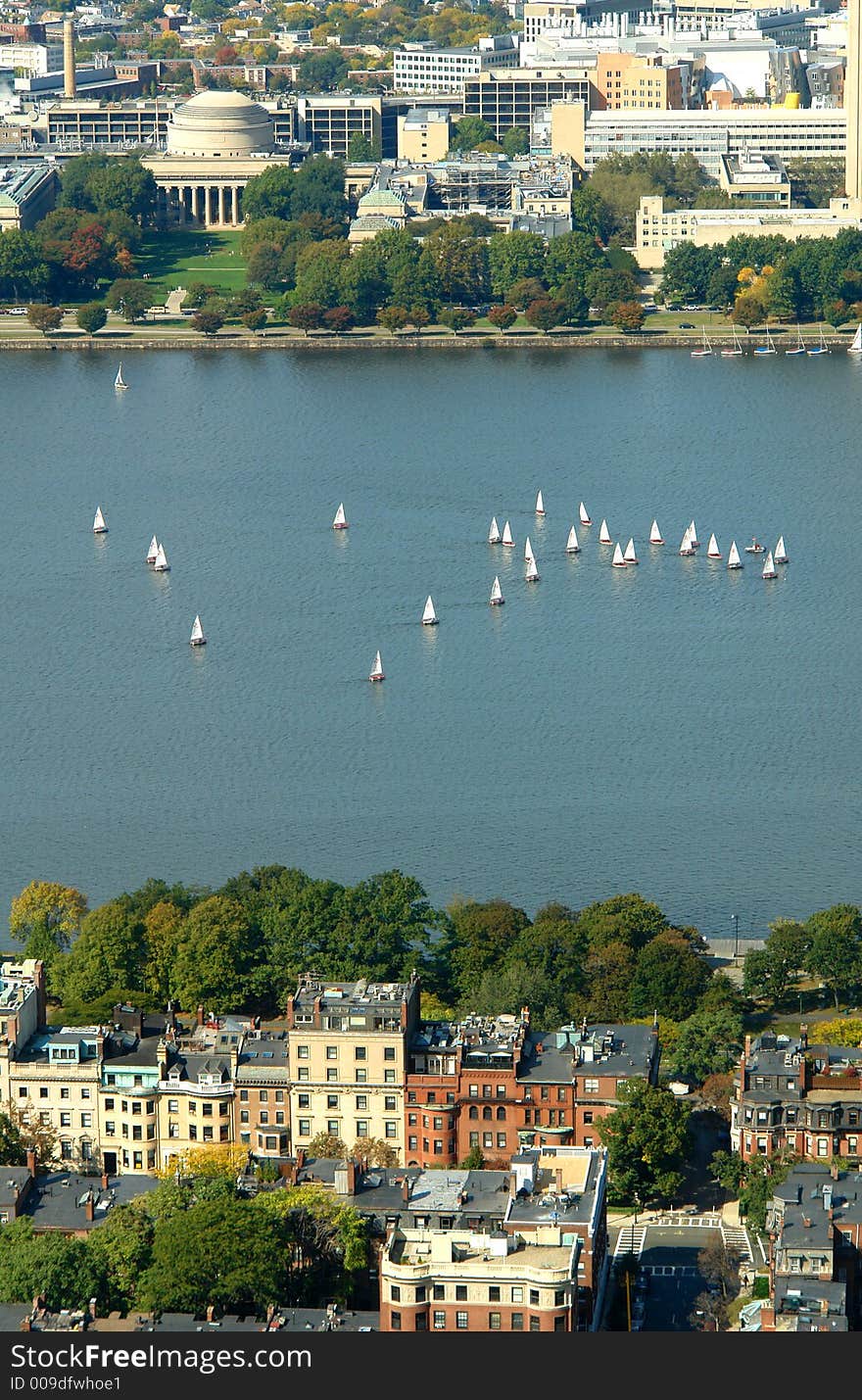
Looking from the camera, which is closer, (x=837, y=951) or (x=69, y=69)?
(x=837, y=951)

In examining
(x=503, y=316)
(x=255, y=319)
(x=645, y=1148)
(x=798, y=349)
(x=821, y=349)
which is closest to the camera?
(x=645, y=1148)

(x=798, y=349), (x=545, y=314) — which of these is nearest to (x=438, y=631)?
(x=798, y=349)

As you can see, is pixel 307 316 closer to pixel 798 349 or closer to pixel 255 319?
pixel 255 319

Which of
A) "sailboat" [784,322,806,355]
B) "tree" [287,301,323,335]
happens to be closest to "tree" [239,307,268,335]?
"tree" [287,301,323,335]

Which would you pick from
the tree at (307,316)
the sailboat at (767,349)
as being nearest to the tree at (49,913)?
the sailboat at (767,349)

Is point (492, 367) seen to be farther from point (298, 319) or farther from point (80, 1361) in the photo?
point (80, 1361)
